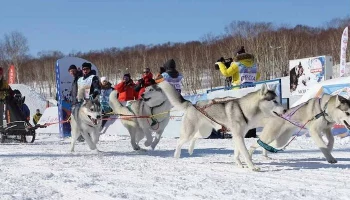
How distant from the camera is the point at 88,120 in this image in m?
6.46

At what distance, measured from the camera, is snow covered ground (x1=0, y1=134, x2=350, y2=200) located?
130 inches

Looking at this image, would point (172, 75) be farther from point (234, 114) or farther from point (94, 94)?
point (234, 114)

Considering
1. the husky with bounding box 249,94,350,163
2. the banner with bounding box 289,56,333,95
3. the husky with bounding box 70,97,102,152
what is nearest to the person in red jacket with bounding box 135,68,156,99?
the husky with bounding box 70,97,102,152

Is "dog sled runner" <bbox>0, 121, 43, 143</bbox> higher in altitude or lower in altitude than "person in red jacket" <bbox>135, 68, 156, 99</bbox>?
lower

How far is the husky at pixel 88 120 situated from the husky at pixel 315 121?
2405 millimetres

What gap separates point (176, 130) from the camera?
34.0ft

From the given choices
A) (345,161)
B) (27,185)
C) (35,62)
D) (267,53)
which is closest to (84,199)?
(27,185)

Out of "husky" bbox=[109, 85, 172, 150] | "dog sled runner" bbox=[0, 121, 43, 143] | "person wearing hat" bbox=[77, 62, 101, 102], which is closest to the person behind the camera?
"husky" bbox=[109, 85, 172, 150]

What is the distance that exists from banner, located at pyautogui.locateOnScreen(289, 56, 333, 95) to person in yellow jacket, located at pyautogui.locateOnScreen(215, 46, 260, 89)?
4.89 metres

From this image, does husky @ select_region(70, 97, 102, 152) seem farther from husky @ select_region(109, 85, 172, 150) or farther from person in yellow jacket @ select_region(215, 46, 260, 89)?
person in yellow jacket @ select_region(215, 46, 260, 89)

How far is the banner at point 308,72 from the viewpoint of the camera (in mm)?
14120

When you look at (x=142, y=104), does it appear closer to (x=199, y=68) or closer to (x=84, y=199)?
(x=84, y=199)

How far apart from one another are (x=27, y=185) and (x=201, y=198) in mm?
1457

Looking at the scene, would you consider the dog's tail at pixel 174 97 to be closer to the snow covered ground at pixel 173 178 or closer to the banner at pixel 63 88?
the snow covered ground at pixel 173 178
